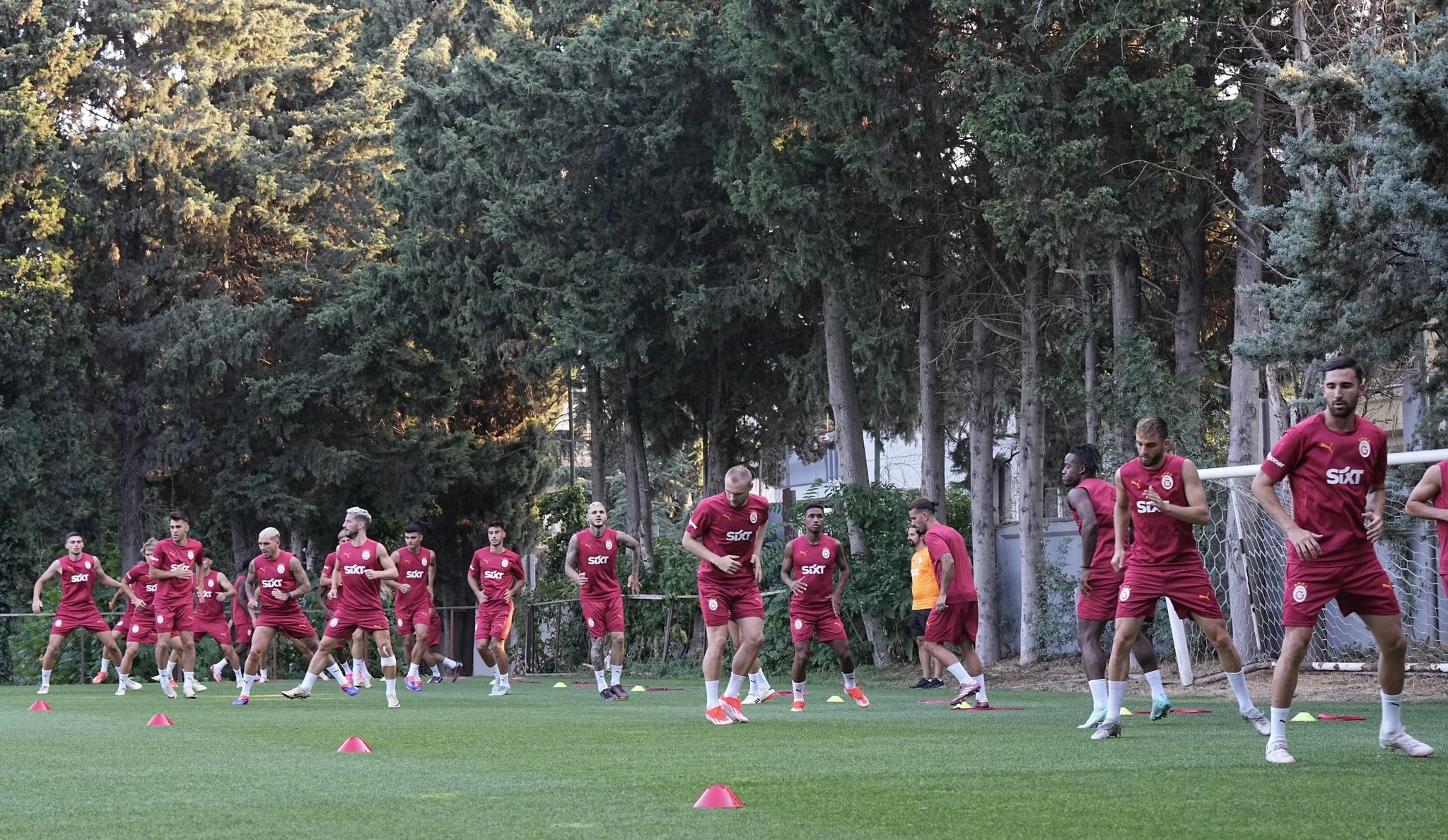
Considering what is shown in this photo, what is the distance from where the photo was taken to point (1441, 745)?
1023 cm

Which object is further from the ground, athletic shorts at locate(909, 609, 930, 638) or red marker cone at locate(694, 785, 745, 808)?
athletic shorts at locate(909, 609, 930, 638)

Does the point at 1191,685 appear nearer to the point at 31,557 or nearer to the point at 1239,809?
the point at 1239,809

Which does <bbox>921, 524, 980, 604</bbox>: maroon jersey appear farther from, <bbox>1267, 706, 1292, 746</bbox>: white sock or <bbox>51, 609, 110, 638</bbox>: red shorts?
<bbox>51, 609, 110, 638</bbox>: red shorts

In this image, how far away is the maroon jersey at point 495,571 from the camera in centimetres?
2323

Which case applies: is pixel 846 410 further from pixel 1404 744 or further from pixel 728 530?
pixel 1404 744

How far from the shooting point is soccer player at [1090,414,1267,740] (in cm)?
1044

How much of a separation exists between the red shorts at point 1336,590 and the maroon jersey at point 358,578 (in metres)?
11.7

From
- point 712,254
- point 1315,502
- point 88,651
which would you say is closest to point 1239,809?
point 1315,502

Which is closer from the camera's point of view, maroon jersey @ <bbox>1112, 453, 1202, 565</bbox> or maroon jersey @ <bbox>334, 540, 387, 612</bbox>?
maroon jersey @ <bbox>1112, 453, 1202, 565</bbox>

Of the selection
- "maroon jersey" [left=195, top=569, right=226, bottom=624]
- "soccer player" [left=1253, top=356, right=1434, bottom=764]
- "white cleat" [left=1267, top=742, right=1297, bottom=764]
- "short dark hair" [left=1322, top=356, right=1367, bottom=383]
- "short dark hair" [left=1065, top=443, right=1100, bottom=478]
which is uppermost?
"short dark hair" [left=1322, top=356, right=1367, bottom=383]

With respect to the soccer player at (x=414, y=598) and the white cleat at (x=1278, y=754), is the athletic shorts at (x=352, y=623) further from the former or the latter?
the white cleat at (x=1278, y=754)

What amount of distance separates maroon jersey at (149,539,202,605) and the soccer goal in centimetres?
1193

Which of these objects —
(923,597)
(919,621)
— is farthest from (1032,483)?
(923,597)

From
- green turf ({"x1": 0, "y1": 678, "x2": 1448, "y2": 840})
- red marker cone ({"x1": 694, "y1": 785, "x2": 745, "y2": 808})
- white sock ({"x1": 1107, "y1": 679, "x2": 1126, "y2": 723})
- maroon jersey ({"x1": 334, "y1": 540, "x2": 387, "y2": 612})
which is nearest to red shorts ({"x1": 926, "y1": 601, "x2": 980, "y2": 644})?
green turf ({"x1": 0, "y1": 678, "x2": 1448, "y2": 840})
